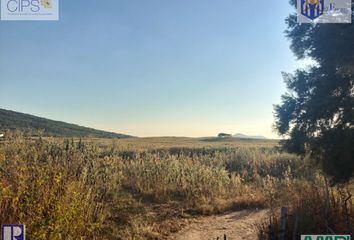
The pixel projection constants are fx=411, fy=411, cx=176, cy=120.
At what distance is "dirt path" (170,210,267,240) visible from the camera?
910cm

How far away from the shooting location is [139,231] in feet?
28.6

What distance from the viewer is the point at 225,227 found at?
32.6 feet

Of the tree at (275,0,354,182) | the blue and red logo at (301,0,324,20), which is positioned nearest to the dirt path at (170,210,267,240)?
the tree at (275,0,354,182)

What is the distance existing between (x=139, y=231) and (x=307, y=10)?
6.22 m

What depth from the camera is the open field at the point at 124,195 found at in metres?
6.30

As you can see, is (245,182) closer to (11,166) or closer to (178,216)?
(178,216)

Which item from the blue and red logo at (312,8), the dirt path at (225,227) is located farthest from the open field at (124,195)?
the blue and red logo at (312,8)

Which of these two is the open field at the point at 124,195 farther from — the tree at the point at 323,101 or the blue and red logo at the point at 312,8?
the blue and red logo at the point at 312,8

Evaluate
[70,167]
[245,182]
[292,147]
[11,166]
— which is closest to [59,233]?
[11,166]

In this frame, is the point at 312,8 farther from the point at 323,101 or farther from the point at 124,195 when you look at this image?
the point at 124,195

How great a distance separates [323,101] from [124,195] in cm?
613

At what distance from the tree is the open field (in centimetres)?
86

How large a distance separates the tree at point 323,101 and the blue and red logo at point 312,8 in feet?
0.80

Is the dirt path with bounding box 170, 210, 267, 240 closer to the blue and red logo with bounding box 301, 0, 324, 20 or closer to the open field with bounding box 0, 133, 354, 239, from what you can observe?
the open field with bounding box 0, 133, 354, 239
